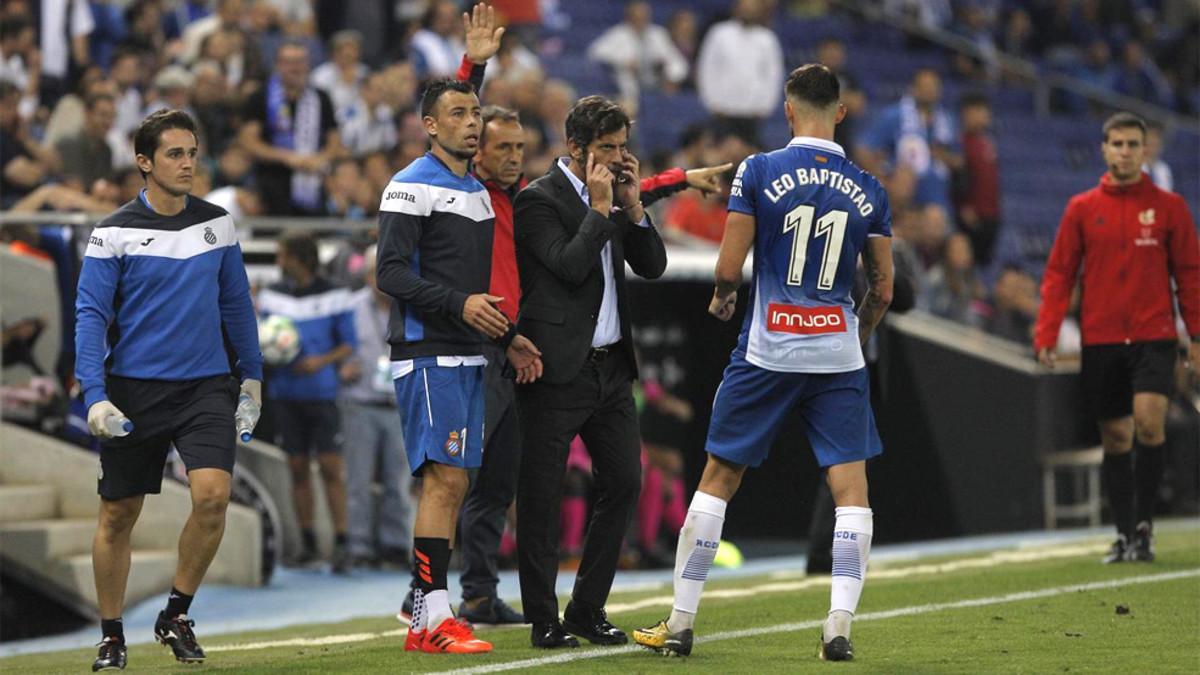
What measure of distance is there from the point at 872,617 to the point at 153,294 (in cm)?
353

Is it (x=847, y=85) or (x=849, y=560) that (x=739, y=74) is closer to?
(x=847, y=85)

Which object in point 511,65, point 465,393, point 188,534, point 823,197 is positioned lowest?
point 188,534

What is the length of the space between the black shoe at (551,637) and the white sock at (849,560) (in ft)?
3.69

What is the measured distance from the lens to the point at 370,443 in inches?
539

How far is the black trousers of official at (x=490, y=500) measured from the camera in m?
8.92

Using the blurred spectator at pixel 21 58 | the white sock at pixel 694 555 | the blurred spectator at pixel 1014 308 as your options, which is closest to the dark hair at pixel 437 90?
the white sock at pixel 694 555

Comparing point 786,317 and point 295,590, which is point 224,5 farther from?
point 786,317

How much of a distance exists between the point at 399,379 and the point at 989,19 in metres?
20.5

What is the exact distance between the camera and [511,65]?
18.6 m

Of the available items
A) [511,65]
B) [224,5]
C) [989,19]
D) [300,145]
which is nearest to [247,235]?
[300,145]

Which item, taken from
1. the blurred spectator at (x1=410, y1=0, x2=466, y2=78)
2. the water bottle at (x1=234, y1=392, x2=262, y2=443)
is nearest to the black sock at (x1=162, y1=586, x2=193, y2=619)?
the water bottle at (x1=234, y1=392, x2=262, y2=443)

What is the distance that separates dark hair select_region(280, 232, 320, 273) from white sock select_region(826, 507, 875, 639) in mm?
6799

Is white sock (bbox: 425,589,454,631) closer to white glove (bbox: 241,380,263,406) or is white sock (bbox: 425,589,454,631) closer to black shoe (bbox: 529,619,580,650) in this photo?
black shoe (bbox: 529,619,580,650)

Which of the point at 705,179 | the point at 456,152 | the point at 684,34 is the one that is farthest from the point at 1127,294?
the point at 684,34
